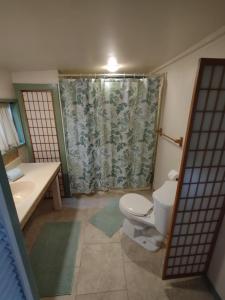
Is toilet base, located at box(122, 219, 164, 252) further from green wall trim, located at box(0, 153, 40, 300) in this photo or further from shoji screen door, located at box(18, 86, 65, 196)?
shoji screen door, located at box(18, 86, 65, 196)

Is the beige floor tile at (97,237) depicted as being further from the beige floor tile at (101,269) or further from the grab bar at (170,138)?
the grab bar at (170,138)

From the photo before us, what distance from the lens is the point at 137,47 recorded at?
4.51 ft

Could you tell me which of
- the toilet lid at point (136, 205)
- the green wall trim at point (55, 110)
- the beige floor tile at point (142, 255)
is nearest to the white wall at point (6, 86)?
the green wall trim at point (55, 110)

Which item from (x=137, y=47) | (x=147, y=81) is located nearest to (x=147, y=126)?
(x=147, y=81)

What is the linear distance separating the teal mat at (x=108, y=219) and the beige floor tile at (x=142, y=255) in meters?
0.23

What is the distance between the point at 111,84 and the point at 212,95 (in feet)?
5.08

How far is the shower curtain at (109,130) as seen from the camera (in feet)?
7.21

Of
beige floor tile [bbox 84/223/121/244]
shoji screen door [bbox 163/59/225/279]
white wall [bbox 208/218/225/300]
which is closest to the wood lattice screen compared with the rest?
beige floor tile [bbox 84/223/121/244]

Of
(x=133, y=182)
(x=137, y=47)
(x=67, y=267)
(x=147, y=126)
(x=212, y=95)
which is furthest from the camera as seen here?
(x=133, y=182)

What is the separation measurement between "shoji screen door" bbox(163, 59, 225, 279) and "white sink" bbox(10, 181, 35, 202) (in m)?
1.39

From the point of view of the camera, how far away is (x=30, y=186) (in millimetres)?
1630

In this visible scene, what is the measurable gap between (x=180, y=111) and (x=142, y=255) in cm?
168

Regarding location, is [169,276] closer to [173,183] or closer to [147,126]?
[173,183]

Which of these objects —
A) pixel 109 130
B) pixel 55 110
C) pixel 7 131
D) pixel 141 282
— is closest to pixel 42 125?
pixel 55 110
